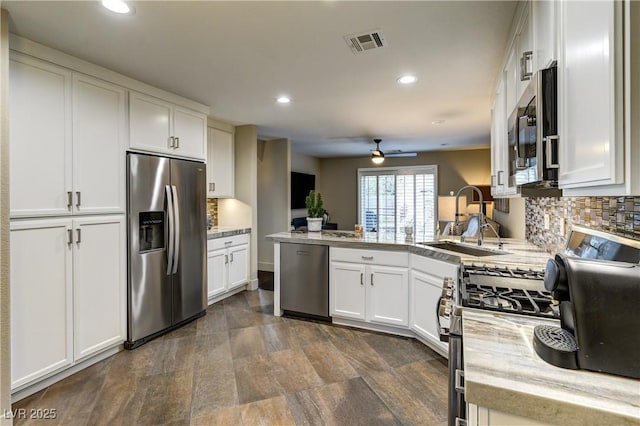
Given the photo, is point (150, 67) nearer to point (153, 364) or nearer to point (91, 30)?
point (91, 30)

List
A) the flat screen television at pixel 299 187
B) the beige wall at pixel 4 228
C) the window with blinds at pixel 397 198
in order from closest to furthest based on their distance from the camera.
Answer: the beige wall at pixel 4 228 < the flat screen television at pixel 299 187 < the window with blinds at pixel 397 198

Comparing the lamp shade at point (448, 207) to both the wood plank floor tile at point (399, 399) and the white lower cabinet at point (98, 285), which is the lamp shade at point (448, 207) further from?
the white lower cabinet at point (98, 285)

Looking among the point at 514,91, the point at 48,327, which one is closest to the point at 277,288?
the point at 48,327

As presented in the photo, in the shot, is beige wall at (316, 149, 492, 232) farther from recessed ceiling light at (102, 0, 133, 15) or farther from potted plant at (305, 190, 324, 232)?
recessed ceiling light at (102, 0, 133, 15)

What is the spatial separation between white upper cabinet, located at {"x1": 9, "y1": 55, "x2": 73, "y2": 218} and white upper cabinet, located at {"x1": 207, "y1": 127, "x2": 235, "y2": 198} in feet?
6.18

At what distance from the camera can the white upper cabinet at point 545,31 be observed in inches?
45.6

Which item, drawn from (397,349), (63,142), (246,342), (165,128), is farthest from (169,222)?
(397,349)

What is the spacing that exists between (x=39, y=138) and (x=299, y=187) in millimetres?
5090

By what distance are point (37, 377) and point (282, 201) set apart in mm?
4054

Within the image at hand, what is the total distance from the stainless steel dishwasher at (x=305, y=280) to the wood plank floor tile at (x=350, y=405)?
117 centimetres

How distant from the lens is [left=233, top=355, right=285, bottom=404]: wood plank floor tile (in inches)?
85.7

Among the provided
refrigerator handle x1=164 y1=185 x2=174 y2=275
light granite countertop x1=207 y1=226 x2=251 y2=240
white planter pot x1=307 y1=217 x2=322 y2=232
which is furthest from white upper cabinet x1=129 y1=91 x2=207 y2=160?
white planter pot x1=307 y1=217 x2=322 y2=232

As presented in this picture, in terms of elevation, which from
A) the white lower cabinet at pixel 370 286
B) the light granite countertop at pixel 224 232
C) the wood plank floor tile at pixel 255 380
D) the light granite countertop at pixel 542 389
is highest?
the light granite countertop at pixel 224 232

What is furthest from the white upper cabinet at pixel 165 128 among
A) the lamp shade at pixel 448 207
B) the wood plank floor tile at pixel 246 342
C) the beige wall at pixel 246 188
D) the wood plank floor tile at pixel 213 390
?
the lamp shade at pixel 448 207
